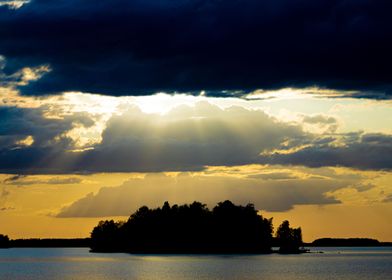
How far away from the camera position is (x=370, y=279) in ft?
581

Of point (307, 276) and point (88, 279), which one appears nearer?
point (88, 279)

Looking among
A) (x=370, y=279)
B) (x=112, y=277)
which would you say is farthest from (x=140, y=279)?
(x=370, y=279)

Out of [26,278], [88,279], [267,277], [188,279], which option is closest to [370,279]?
[267,277]

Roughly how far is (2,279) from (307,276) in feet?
234

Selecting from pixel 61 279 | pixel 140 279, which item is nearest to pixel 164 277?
pixel 140 279

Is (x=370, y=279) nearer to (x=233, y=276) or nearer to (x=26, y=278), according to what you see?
(x=233, y=276)

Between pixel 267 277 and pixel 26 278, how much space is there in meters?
55.7

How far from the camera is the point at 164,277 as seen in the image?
180125mm

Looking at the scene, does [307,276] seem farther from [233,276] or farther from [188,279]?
[188,279]

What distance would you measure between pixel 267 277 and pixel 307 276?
45.8 feet

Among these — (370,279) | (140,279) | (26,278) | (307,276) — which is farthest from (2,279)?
(370,279)

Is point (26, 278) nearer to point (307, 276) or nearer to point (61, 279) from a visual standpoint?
point (61, 279)

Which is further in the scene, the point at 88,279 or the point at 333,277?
the point at 333,277

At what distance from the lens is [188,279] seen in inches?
6737
